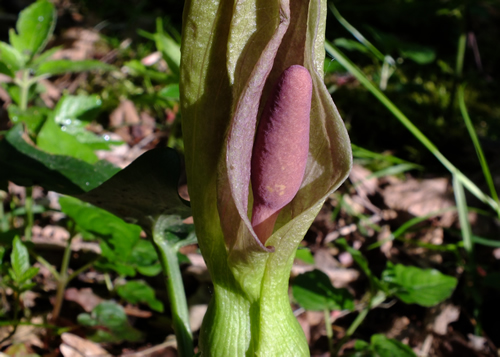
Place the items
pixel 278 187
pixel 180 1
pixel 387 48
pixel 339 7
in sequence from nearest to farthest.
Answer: pixel 278 187, pixel 387 48, pixel 339 7, pixel 180 1

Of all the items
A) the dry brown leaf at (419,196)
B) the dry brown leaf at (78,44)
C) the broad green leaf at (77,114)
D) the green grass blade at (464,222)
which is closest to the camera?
the broad green leaf at (77,114)

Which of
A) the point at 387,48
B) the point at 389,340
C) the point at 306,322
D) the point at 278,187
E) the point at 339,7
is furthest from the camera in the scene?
the point at 339,7

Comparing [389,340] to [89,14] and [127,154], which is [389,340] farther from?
Result: [89,14]

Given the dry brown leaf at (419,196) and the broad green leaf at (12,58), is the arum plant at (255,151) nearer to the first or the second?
the broad green leaf at (12,58)

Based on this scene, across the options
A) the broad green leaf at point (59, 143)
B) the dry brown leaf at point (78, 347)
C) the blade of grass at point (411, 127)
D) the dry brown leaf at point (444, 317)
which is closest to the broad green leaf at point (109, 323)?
the dry brown leaf at point (78, 347)

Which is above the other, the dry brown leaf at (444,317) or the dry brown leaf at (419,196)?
the dry brown leaf at (419,196)

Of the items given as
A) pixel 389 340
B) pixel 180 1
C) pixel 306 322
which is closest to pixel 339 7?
pixel 180 1

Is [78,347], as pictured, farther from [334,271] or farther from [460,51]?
[460,51]
